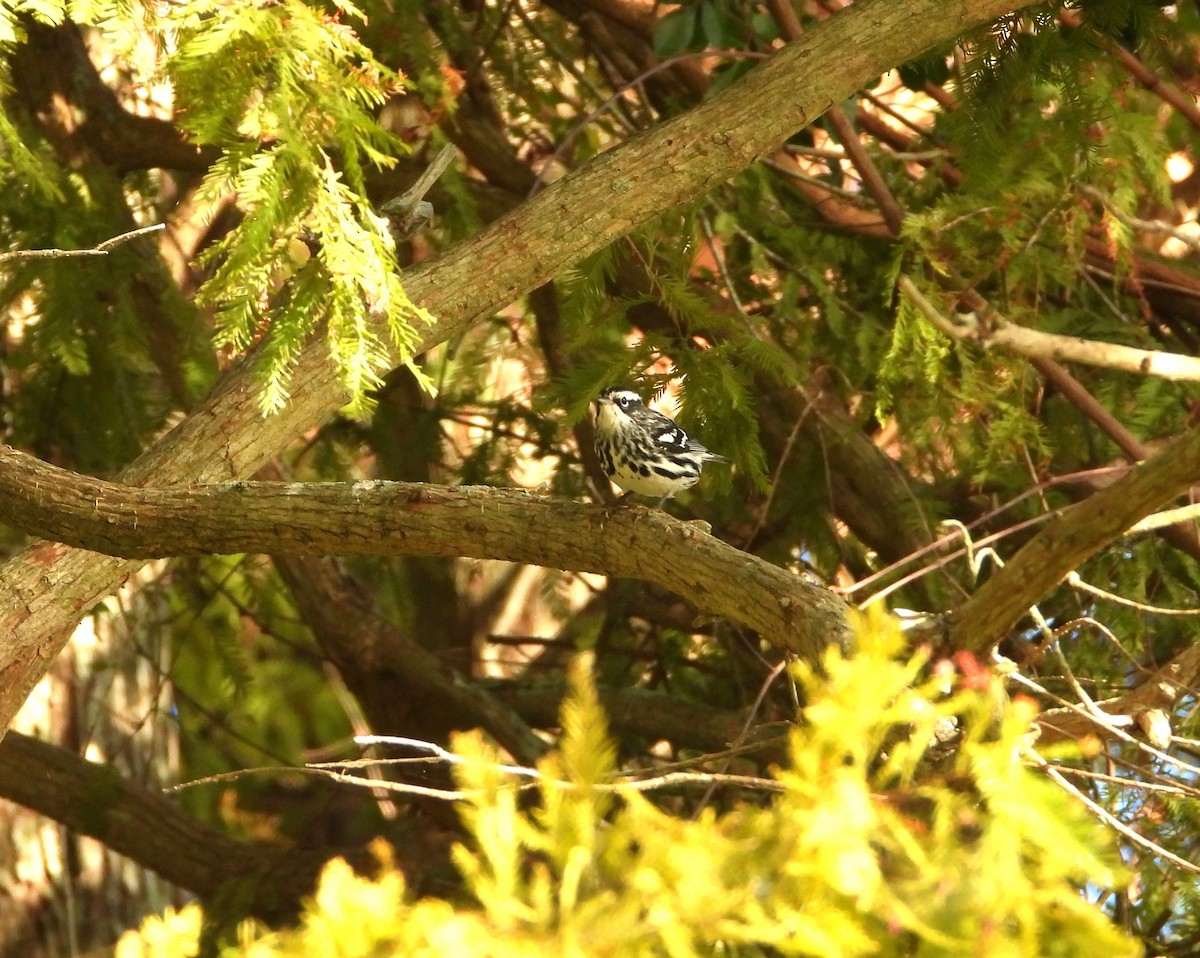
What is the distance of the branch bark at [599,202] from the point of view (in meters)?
3.62

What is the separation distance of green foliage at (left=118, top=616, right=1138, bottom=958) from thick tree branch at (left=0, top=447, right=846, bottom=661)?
1177 millimetres

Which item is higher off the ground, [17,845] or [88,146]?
[88,146]

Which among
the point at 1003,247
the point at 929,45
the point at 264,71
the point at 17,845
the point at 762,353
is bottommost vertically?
the point at 17,845

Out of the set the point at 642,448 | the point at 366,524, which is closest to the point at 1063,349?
the point at 366,524

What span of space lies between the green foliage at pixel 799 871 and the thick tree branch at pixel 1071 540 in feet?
2.07

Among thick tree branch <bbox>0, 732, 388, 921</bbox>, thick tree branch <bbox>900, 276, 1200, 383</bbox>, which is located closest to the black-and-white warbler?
thick tree branch <bbox>900, 276, 1200, 383</bbox>

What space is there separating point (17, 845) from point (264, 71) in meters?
4.90

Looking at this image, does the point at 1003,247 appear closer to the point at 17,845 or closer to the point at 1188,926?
the point at 1188,926

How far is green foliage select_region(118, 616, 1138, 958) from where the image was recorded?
1.66m

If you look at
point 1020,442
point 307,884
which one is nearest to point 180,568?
point 307,884

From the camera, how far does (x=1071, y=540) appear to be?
2518mm

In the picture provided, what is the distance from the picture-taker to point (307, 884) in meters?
5.50

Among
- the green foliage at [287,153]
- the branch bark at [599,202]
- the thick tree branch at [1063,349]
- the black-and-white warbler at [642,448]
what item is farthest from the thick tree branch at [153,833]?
the thick tree branch at [1063,349]

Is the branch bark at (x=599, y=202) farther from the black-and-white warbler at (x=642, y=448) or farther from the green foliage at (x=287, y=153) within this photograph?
the green foliage at (x=287, y=153)
